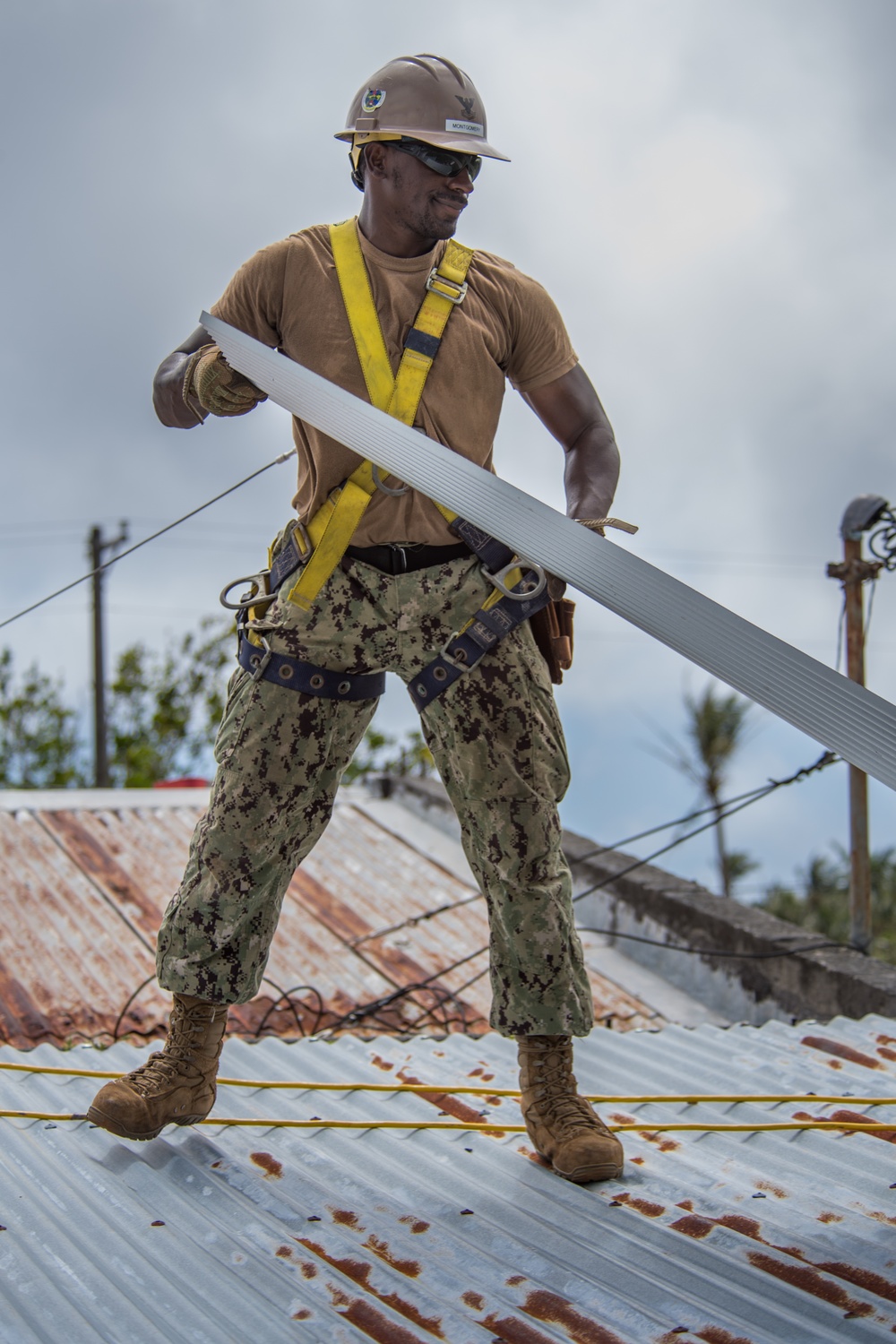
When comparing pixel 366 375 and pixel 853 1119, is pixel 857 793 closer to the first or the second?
pixel 853 1119

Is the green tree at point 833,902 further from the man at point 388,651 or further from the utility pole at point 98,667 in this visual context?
the man at point 388,651

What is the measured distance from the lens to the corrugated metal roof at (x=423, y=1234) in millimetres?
2188

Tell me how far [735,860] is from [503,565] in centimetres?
2521

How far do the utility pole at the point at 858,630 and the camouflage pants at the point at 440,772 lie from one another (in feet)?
9.92

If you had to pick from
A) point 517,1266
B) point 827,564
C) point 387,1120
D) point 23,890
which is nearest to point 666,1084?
point 387,1120

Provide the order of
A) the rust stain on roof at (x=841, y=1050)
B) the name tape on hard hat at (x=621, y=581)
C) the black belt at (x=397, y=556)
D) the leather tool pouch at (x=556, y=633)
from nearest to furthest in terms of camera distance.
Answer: the name tape on hard hat at (x=621, y=581)
the black belt at (x=397, y=556)
the leather tool pouch at (x=556, y=633)
the rust stain on roof at (x=841, y=1050)

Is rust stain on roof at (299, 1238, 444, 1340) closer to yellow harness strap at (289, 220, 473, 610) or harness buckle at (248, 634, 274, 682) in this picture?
harness buckle at (248, 634, 274, 682)

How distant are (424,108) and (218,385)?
75 cm

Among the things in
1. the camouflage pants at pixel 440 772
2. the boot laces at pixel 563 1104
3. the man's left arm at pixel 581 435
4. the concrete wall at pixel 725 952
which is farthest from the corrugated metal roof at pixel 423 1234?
the concrete wall at pixel 725 952

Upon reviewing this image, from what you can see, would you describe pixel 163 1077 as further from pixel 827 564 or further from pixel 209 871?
pixel 827 564

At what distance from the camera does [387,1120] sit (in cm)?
321

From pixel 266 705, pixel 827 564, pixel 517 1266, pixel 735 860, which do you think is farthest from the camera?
pixel 735 860

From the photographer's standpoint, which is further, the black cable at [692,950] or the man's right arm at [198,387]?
the black cable at [692,950]

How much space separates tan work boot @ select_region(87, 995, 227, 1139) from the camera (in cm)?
280
